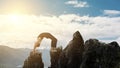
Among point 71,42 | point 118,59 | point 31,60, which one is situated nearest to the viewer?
point 118,59

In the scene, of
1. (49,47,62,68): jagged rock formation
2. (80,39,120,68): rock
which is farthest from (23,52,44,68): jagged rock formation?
(80,39,120,68): rock

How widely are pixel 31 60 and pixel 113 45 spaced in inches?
2520

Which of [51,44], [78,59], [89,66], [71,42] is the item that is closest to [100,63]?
[89,66]

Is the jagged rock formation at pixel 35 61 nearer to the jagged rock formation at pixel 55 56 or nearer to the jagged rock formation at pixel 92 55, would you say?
the jagged rock formation at pixel 55 56

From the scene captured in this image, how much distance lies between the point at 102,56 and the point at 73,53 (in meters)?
28.3

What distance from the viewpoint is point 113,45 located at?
7525 centimetres

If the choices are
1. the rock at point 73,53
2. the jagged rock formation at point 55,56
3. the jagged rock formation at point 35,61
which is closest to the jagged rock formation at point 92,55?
the rock at point 73,53

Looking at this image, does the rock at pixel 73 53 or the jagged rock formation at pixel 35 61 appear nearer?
the rock at pixel 73 53

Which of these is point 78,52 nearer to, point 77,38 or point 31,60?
point 77,38

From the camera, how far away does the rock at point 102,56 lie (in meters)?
70.9

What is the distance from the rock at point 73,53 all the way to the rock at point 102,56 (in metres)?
19.9

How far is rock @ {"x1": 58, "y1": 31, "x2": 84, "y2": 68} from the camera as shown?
322ft

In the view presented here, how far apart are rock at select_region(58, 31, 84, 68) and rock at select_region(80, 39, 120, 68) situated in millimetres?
19944

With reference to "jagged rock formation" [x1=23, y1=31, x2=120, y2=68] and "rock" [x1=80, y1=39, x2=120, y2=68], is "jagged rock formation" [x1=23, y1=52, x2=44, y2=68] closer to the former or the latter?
"jagged rock formation" [x1=23, y1=31, x2=120, y2=68]
